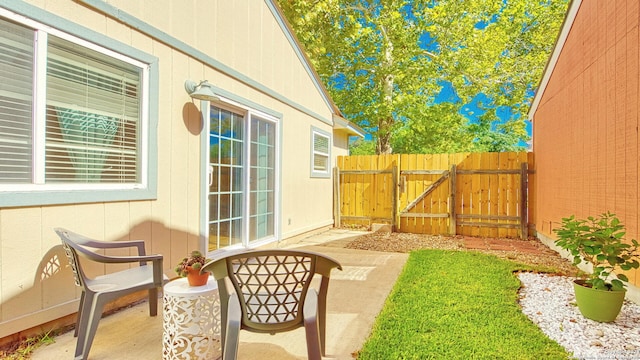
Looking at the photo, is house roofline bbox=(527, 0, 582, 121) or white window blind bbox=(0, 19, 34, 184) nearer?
white window blind bbox=(0, 19, 34, 184)

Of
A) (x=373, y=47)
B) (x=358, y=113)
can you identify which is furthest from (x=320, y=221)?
(x=373, y=47)

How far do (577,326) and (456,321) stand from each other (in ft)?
3.27

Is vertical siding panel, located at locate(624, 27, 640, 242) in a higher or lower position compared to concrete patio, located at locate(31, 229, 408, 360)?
higher

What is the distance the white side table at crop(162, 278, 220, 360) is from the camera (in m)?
2.07

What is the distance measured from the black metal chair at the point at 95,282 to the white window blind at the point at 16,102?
529 millimetres

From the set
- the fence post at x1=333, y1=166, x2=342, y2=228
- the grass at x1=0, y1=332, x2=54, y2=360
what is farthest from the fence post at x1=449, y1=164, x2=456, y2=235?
the grass at x1=0, y1=332, x2=54, y2=360

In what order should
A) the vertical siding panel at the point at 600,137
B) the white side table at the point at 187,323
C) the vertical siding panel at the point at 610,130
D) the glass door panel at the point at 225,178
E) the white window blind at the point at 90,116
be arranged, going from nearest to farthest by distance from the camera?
the white side table at the point at 187,323
the white window blind at the point at 90,116
the vertical siding panel at the point at 610,130
the vertical siding panel at the point at 600,137
the glass door panel at the point at 225,178

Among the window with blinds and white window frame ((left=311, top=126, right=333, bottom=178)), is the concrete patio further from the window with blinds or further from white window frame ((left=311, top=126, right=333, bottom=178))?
white window frame ((left=311, top=126, right=333, bottom=178))

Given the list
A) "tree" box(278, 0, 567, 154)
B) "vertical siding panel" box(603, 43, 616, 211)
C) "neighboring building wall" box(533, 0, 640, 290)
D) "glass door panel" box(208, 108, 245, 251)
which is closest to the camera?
"neighboring building wall" box(533, 0, 640, 290)

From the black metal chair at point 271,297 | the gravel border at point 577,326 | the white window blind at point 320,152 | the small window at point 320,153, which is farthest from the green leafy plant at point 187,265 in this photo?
the white window blind at point 320,152

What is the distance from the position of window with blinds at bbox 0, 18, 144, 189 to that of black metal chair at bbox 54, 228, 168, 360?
0.56 m

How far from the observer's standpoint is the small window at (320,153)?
7406mm

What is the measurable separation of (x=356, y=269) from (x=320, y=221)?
324 cm

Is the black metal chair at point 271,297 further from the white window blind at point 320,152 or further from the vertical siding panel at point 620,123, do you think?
the white window blind at point 320,152
